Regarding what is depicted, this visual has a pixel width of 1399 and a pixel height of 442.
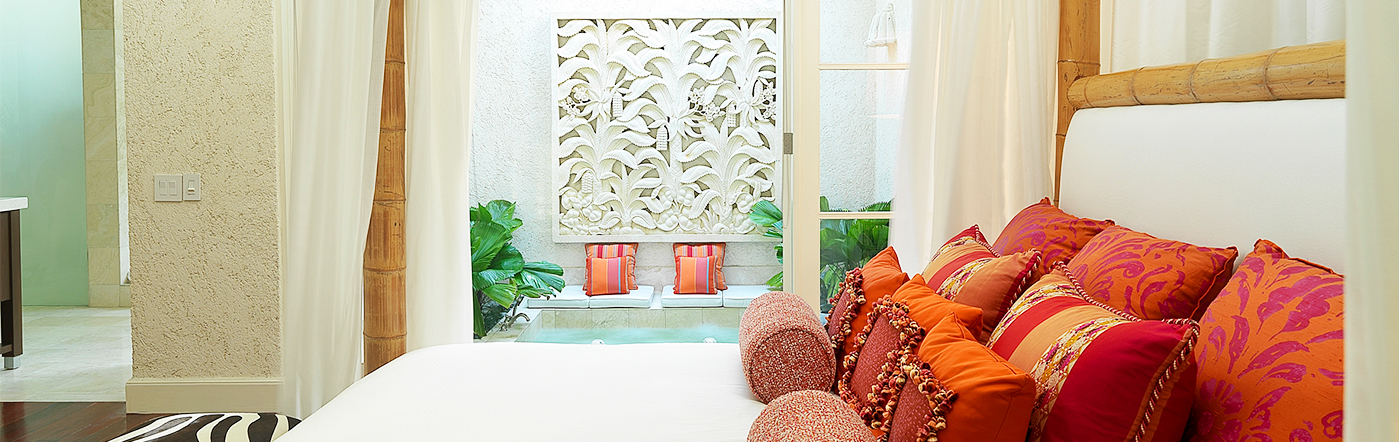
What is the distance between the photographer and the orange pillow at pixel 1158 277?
5.04 ft

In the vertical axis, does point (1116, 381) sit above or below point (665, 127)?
below

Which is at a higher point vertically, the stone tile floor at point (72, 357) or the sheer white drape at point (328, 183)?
the sheer white drape at point (328, 183)

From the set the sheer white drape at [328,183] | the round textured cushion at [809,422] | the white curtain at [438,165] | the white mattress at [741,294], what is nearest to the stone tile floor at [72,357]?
the sheer white drape at [328,183]

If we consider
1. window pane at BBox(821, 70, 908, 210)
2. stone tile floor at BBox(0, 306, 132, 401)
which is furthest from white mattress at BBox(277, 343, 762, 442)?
stone tile floor at BBox(0, 306, 132, 401)

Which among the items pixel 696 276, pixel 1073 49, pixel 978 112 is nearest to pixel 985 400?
pixel 978 112

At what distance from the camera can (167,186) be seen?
3318 millimetres

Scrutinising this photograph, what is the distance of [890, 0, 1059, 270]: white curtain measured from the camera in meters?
2.82

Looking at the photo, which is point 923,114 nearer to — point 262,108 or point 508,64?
point 262,108

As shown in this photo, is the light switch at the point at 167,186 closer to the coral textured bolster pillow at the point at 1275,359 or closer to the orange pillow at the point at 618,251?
the orange pillow at the point at 618,251

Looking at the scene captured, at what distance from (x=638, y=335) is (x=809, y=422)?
4.07m

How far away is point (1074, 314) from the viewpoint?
1382 millimetres

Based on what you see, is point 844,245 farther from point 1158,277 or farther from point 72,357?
point 72,357

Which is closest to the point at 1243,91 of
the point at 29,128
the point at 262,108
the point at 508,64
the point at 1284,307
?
the point at 1284,307

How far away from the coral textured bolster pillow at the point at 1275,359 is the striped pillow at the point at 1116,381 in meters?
0.07
